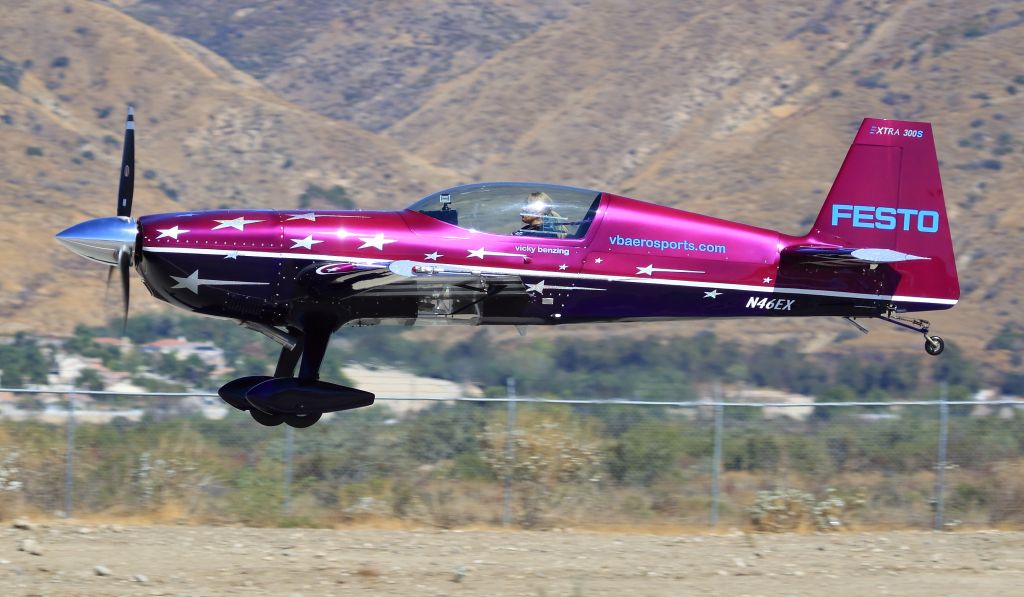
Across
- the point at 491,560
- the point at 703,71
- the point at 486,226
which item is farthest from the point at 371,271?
the point at 703,71

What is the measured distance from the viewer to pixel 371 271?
1233cm

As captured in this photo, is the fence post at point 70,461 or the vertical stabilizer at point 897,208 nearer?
the vertical stabilizer at point 897,208

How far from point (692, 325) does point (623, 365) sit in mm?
7570

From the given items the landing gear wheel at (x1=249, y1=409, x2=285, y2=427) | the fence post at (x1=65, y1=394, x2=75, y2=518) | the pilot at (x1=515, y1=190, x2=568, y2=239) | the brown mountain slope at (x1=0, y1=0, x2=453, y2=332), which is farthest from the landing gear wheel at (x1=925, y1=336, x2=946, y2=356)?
the brown mountain slope at (x1=0, y1=0, x2=453, y2=332)

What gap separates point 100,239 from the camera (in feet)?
40.2

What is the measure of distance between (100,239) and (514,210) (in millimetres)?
4123

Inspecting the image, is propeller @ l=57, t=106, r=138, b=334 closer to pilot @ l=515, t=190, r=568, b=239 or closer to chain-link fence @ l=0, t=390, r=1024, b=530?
pilot @ l=515, t=190, r=568, b=239

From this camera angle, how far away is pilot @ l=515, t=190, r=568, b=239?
A: 12945mm

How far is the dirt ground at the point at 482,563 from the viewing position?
12.3 meters

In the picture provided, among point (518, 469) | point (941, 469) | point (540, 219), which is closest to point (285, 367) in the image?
point (540, 219)

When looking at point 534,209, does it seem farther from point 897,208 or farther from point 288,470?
point 288,470

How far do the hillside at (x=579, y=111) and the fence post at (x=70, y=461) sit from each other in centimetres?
2950

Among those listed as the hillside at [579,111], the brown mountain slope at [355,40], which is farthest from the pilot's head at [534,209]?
the brown mountain slope at [355,40]

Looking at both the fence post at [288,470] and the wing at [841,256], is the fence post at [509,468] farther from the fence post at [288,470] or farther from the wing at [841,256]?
the wing at [841,256]
